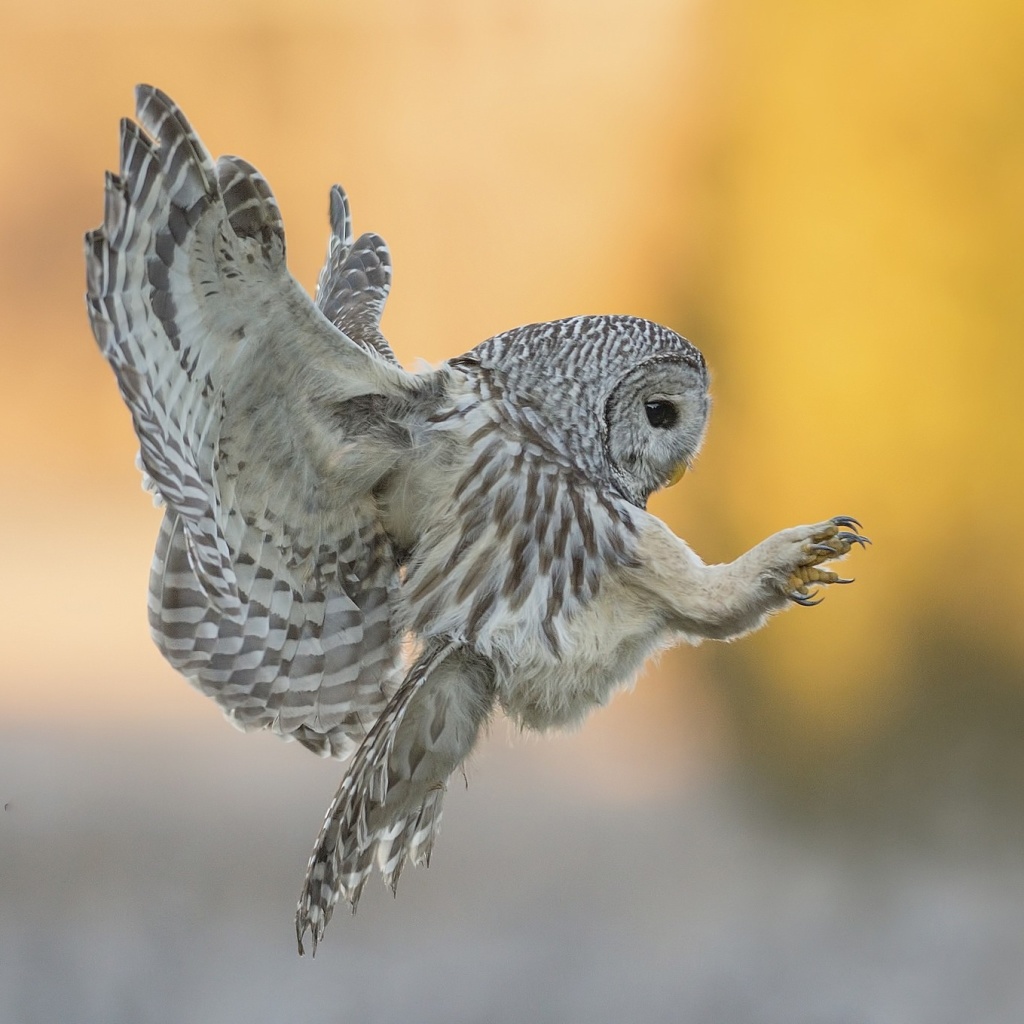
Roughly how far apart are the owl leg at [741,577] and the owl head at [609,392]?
0.14 m

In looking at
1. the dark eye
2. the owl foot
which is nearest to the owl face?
the dark eye

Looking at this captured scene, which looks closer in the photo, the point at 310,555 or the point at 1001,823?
the point at 310,555

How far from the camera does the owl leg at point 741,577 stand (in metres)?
1.44

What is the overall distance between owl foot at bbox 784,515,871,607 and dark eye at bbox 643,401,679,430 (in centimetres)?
29

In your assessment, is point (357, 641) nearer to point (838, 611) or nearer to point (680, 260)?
point (680, 260)

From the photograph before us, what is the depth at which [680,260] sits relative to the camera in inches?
166

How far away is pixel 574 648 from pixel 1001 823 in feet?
13.1

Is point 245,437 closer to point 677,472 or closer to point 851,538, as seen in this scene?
point 677,472

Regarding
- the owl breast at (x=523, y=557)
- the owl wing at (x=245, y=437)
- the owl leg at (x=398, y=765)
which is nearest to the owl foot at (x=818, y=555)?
the owl breast at (x=523, y=557)

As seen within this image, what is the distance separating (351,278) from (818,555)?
0.96 m

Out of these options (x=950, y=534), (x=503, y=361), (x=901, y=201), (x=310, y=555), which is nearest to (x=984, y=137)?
(x=901, y=201)

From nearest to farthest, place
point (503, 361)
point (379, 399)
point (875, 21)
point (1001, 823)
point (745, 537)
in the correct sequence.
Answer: point (379, 399) < point (503, 361) < point (875, 21) < point (745, 537) < point (1001, 823)

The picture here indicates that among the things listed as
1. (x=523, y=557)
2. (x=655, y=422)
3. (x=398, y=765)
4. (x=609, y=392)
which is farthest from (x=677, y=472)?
(x=398, y=765)

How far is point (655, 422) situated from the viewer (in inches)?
64.9
